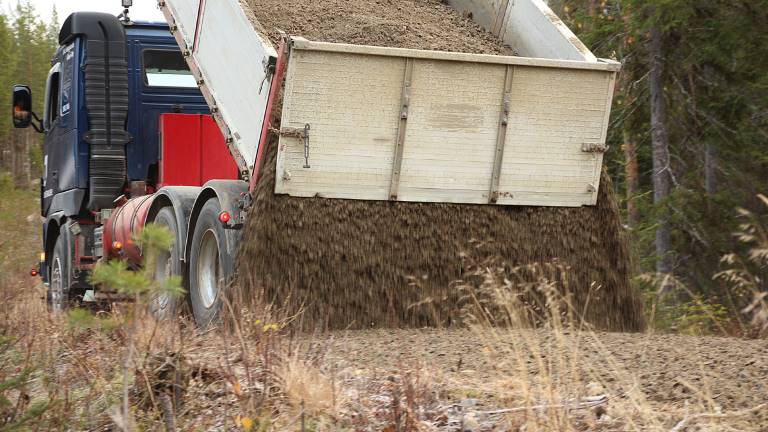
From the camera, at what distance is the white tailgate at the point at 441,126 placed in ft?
23.4

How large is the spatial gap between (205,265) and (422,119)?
209 centimetres

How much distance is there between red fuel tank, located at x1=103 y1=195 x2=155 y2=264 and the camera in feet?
31.9

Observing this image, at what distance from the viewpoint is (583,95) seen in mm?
7699

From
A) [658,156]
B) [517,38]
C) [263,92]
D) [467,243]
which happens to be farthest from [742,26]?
[263,92]

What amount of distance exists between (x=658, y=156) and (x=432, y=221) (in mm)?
6650

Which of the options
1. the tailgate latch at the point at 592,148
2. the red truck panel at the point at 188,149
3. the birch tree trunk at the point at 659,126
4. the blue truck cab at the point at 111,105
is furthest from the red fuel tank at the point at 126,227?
the birch tree trunk at the point at 659,126

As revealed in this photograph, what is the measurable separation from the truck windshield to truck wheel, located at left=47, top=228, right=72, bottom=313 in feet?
6.70

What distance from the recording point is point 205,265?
27.1 feet

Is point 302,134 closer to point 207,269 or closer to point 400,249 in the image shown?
point 400,249

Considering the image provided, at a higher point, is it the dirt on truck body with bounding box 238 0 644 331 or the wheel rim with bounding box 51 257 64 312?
the dirt on truck body with bounding box 238 0 644 331

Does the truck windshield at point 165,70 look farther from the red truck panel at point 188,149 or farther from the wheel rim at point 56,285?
the wheel rim at point 56,285

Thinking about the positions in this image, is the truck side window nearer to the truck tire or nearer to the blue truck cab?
the blue truck cab

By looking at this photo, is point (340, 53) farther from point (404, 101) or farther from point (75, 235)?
point (75, 235)

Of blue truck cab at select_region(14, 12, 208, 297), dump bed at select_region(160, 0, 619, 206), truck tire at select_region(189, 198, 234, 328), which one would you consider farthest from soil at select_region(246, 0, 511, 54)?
blue truck cab at select_region(14, 12, 208, 297)
